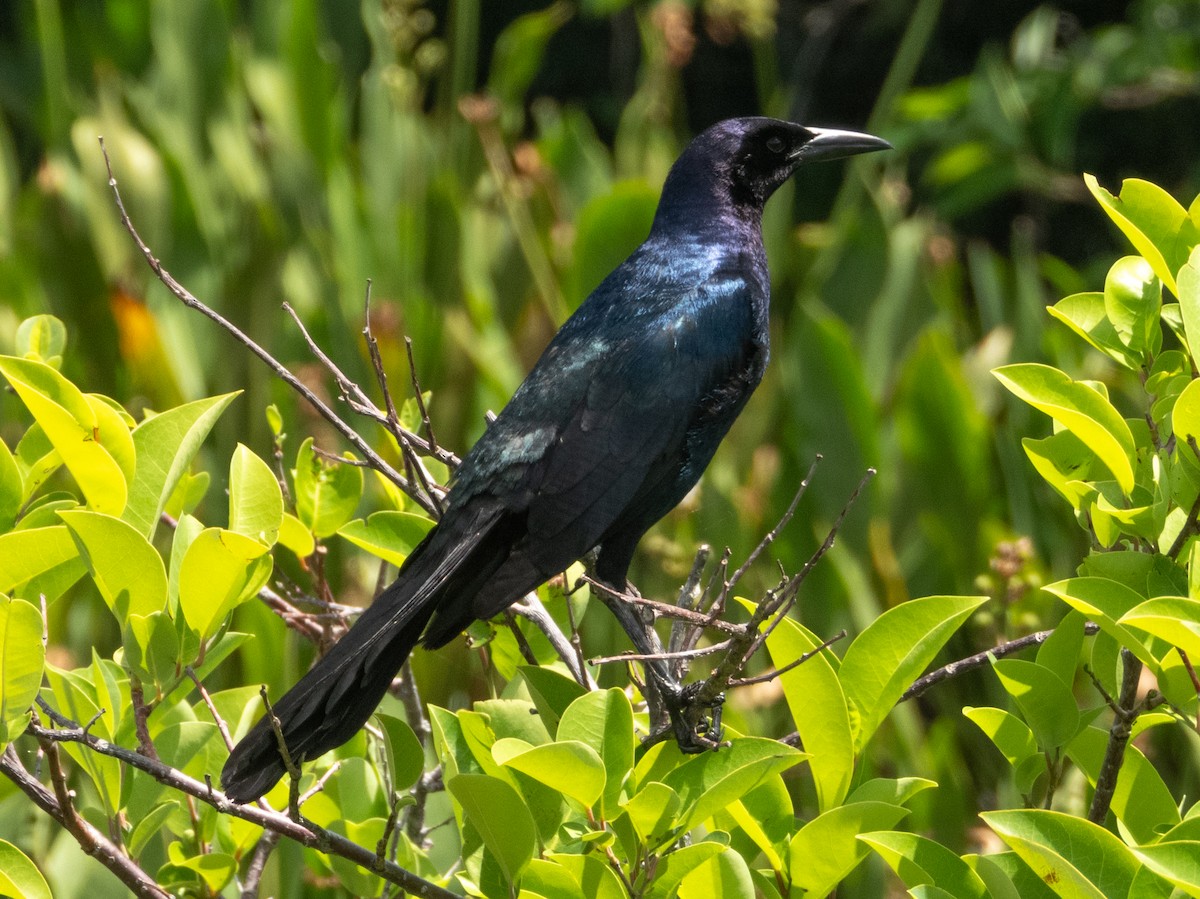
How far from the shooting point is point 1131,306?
1475 mm

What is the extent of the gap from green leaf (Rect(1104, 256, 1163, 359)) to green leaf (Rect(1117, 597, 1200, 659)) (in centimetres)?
43

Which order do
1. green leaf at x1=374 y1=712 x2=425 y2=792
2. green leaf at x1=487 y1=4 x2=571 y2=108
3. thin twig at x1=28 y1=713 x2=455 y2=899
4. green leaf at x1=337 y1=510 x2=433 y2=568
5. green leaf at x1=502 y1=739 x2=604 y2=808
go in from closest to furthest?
green leaf at x1=502 y1=739 x2=604 y2=808, thin twig at x1=28 y1=713 x2=455 y2=899, green leaf at x1=374 y1=712 x2=425 y2=792, green leaf at x1=337 y1=510 x2=433 y2=568, green leaf at x1=487 y1=4 x2=571 y2=108

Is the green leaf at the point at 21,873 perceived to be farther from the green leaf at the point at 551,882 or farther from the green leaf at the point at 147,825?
the green leaf at the point at 551,882

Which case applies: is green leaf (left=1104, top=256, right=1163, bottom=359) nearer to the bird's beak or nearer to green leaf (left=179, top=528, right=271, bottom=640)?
green leaf (left=179, top=528, right=271, bottom=640)

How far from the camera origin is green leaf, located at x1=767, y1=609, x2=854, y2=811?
1.36 meters

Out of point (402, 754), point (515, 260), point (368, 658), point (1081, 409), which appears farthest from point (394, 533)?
point (515, 260)

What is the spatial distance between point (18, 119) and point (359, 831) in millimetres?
4631

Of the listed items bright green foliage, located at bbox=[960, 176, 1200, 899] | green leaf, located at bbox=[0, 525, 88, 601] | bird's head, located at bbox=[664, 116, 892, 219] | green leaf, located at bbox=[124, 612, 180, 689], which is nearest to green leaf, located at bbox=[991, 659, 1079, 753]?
bright green foliage, located at bbox=[960, 176, 1200, 899]

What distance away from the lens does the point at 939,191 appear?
5762 millimetres

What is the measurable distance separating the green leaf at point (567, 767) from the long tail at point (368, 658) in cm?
34

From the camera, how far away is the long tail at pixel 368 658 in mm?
1438

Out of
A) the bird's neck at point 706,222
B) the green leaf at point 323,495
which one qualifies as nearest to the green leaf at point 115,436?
the green leaf at point 323,495

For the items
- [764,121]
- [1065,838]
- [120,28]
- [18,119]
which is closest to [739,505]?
[764,121]

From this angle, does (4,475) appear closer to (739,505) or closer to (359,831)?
(359,831)
